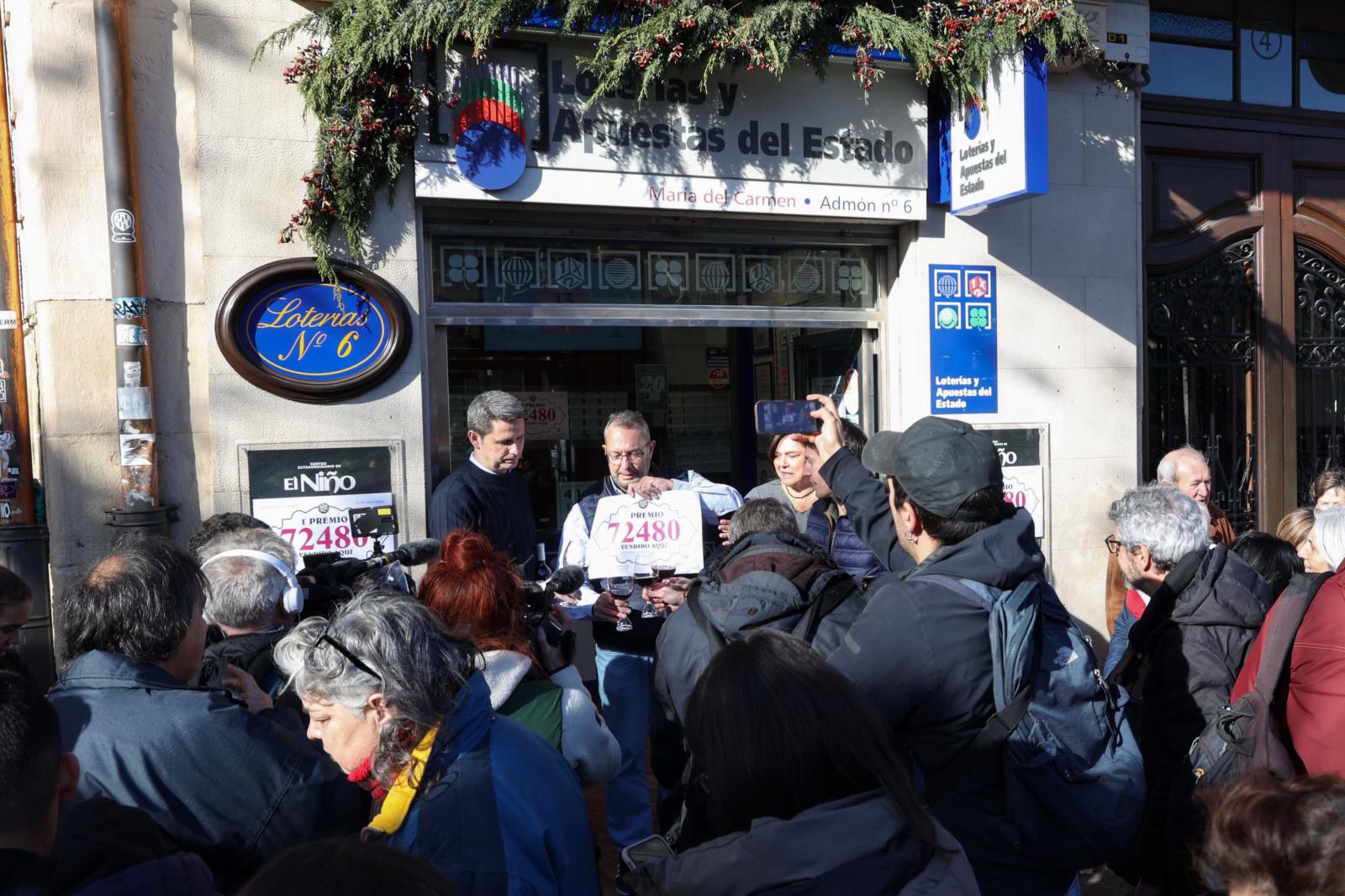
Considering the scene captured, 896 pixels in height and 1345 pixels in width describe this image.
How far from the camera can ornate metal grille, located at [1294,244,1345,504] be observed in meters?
7.43

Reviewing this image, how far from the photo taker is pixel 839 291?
633 centimetres

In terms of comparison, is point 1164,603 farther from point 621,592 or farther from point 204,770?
point 204,770

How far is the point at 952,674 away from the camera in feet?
6.72

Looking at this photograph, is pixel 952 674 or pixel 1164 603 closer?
pixel 952 674

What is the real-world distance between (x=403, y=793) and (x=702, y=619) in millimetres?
A: 1096

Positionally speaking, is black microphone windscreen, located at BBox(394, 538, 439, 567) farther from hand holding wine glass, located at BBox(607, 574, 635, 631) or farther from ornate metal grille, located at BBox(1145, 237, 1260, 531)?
ornate metal grille, located at BBox(1145, 237, 1260, 531)

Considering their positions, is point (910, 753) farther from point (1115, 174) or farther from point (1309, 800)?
point (1115, 174)

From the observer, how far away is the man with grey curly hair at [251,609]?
8.64 feet

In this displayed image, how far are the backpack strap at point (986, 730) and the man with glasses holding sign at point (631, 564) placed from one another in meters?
1.69

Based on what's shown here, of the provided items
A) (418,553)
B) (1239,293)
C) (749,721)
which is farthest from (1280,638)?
(1239,293)

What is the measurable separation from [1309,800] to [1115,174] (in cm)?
583

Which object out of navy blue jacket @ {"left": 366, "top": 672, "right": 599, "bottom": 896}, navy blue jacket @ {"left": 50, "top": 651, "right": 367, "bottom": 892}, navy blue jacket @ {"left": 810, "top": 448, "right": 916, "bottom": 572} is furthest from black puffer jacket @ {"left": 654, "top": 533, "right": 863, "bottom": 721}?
navy blue jacket @ {"left": 50, "top": 651, "right": 367, "bottom": 892}

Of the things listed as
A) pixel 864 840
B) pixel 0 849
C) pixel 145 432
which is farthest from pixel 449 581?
pixel 145 432

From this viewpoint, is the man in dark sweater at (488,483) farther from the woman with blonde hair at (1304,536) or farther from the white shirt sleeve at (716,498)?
the woman with blonde hair at (1304,536)
